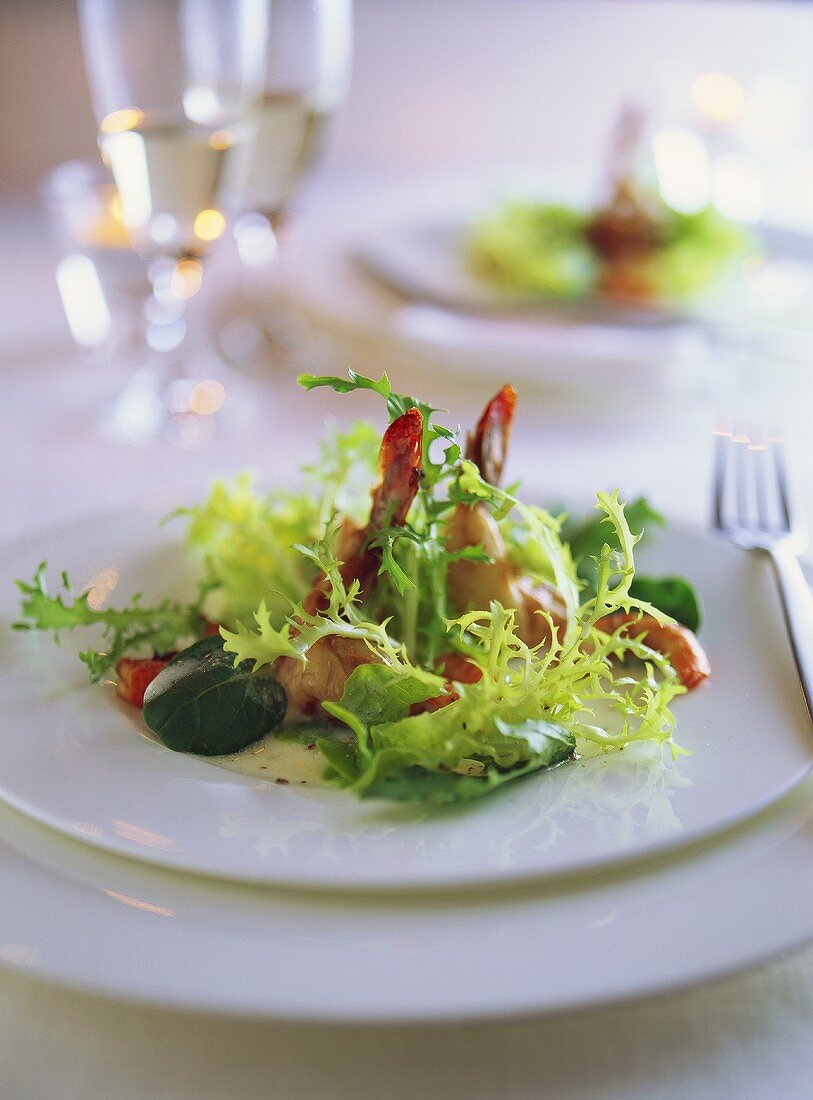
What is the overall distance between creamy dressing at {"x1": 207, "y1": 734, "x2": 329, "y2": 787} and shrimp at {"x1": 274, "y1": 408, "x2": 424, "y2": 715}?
5 centimetres

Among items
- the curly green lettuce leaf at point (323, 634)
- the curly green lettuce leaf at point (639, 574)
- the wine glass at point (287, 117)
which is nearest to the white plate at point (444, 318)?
the wine glass at point (287, 117)

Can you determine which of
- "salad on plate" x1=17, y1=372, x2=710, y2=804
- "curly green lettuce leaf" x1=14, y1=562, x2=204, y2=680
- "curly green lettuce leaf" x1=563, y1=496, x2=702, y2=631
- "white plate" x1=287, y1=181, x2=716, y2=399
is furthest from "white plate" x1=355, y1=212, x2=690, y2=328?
"curly green lettuce leaf" x1=14, y1=562, x2=204, y2=680

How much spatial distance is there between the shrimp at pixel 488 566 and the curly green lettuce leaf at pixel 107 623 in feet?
0.83

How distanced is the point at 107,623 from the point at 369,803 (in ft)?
1.14

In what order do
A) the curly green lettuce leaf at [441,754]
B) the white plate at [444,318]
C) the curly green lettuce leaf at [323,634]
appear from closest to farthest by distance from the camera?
the curly green lettuce leaf at [441,754] < the curly green lettuce leaf at [323,634] < the white plate at [444,318]

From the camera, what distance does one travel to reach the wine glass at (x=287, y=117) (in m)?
2.16

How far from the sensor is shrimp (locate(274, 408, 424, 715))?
0.95 metres

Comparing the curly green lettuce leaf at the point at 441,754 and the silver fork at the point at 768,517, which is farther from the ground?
the curly green lettuce leaf at the point at 441,754

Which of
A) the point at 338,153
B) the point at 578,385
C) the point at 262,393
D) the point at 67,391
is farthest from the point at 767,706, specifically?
the point at 338,153

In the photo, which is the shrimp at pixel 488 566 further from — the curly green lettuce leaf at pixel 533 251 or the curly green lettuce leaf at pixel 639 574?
the curly green lettuce leaf at pixel 533 251

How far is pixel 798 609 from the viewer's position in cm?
108

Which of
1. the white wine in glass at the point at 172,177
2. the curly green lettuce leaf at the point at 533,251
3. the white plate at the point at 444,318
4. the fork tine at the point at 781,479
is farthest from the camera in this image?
the curly green lettuce leaf at the point at 533,251

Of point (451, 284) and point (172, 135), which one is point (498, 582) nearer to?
point (172, 135)

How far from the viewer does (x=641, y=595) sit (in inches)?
44.8
